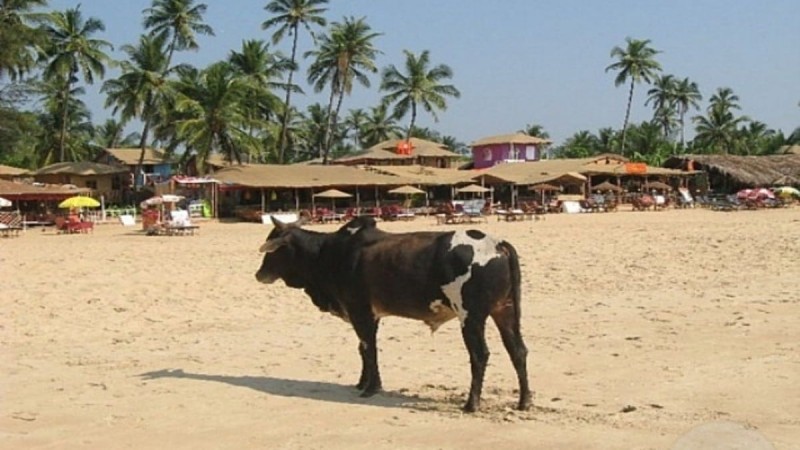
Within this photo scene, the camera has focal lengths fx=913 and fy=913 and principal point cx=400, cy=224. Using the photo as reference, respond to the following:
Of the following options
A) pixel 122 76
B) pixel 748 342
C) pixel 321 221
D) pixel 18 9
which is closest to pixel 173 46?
pixel 122 76

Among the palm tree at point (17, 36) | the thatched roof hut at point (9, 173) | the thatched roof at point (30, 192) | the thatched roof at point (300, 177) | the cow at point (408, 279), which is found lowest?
the cow at point (408, 279)

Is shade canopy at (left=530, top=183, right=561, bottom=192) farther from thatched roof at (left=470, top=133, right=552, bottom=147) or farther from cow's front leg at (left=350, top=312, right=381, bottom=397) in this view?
cow's front leg at (left=350, top=312, right=381, bottom=397)

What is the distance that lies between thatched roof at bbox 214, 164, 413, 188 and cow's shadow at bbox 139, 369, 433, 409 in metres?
41.2

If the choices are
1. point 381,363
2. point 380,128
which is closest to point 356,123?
point 380,128

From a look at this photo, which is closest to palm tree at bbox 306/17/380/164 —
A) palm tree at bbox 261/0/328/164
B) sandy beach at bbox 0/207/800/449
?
palm tree at bbox 261/0/328/164

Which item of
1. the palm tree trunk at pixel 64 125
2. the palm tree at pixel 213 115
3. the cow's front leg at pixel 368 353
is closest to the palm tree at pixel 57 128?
the palm tree trunk at pixel 64 125


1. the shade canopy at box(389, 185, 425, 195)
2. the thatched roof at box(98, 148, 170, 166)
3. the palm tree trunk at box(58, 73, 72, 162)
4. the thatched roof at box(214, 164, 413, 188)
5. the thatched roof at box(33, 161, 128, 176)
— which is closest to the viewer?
the thatched roof at box(214, 164, 413, 188)

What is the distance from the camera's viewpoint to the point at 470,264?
8016 millimetres

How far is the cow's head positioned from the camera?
936 cm

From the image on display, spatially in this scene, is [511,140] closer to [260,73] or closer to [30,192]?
[260,73]

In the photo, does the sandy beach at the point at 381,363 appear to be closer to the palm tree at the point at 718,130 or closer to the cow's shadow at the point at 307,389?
the cow's shadow at the point at 307,389

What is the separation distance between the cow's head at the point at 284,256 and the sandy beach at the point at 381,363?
108 centimetres

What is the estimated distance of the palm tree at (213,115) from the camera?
5675cm

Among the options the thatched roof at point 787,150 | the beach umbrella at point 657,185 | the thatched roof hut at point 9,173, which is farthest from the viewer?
the thatched roof at point 787,150
